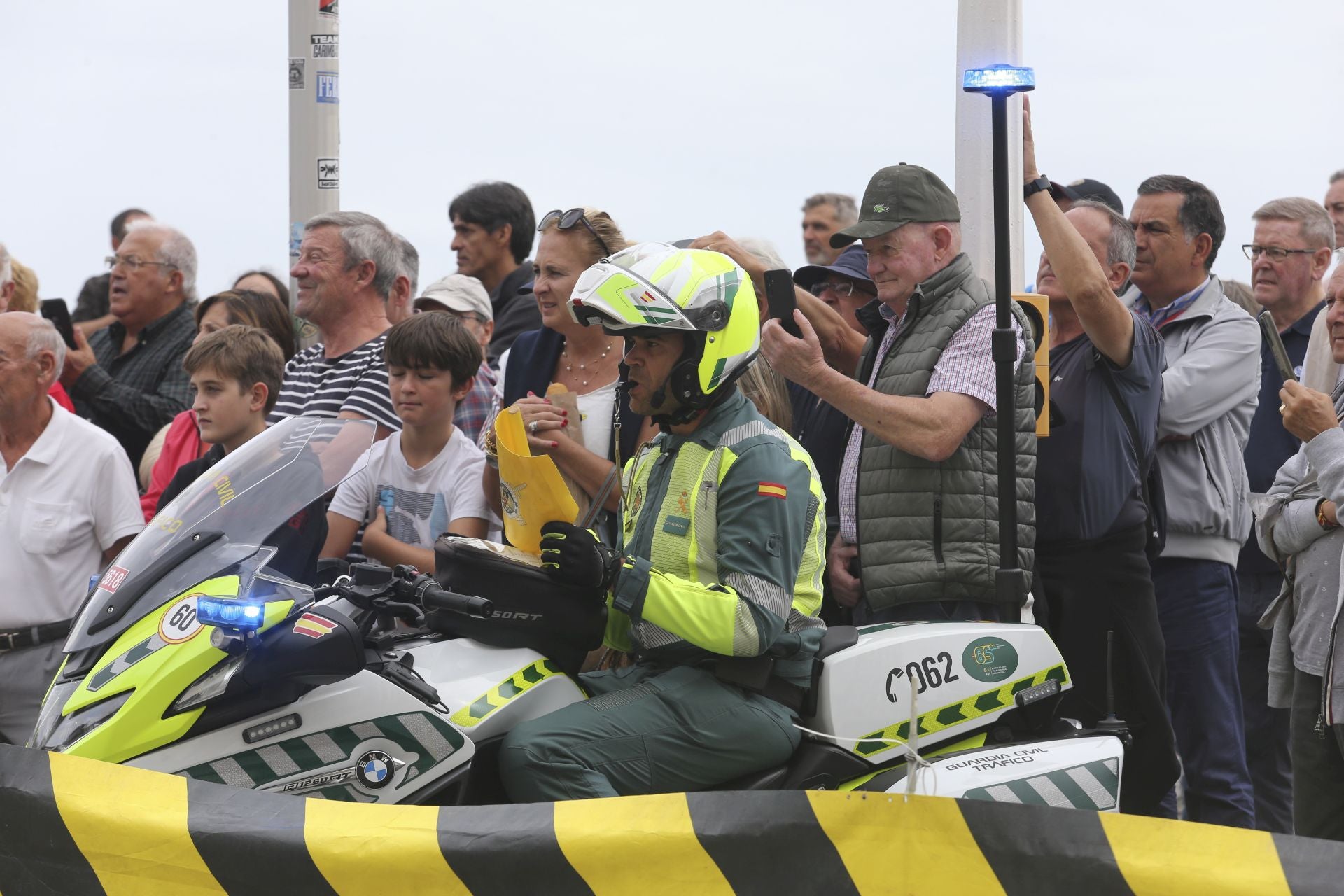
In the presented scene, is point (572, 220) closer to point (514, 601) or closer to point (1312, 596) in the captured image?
point (514, 601)

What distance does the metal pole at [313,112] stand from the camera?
7727mm

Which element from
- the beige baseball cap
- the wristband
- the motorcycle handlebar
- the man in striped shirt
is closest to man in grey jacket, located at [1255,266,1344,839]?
the wristband

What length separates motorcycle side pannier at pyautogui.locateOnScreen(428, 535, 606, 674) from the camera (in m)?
3.73

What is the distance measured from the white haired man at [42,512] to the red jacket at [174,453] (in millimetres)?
447

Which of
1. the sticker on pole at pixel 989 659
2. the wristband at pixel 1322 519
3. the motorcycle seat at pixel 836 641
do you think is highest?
the wristband at pixel 1322 519

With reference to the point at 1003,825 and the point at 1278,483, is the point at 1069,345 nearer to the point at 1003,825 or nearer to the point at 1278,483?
the point at 1278,483

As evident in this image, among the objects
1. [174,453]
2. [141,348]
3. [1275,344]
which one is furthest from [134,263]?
[1275,344]

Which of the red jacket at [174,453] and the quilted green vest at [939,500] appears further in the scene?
the red jacket at [174,453]

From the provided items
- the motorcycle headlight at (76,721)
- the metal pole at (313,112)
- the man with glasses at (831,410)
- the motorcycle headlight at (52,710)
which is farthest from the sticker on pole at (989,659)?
the metal pole at (313,112)

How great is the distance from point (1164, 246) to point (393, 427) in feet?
9.60

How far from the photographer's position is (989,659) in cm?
402

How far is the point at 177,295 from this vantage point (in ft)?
27.1

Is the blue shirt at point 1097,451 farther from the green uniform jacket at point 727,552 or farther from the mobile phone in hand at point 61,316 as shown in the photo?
the mobile phone in hand at point 61,316

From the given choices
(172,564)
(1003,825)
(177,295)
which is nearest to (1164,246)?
(1003,825)
